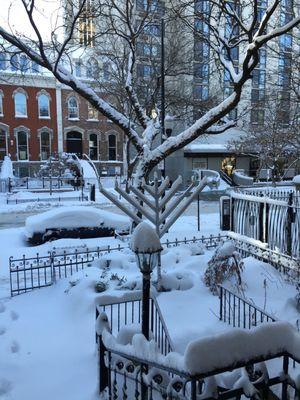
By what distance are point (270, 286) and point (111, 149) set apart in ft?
115

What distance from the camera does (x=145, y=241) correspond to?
404cm

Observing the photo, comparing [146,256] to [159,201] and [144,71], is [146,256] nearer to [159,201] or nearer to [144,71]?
[159,201]

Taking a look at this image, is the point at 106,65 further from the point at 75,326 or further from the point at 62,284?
the point at 75,326

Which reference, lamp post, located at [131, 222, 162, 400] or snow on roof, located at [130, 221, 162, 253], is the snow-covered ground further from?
snow on roof, located at [130, 221, 162, 253]

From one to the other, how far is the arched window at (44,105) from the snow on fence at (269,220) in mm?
32191

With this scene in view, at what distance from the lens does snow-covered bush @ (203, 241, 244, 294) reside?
22.4 feet

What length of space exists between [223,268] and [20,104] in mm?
35285

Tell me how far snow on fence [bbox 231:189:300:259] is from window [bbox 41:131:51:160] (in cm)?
3147

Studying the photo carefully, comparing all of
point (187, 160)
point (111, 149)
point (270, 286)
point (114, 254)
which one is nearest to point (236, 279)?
point (270, 286)

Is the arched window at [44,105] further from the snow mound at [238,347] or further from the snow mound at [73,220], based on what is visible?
the snow mound at [238,347]

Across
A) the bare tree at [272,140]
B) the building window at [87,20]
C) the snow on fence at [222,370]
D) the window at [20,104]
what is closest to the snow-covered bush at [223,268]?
the snow on fence at [222,370]

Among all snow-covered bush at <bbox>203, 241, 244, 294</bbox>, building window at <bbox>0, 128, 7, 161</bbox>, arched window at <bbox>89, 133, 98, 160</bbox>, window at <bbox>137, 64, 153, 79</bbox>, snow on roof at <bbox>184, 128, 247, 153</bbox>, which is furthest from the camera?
arched window at <bbox>89, 133, 98, 160</bbox>

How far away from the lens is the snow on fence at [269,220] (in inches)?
316

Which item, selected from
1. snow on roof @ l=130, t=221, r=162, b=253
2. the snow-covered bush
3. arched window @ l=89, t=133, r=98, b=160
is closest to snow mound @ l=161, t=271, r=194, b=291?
the snow-covered bush
